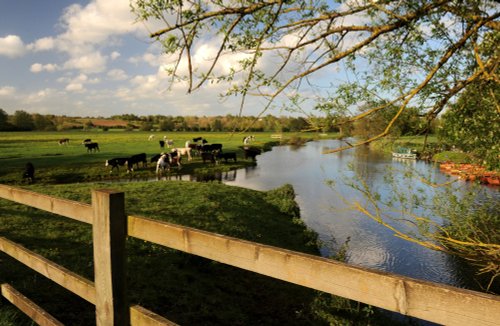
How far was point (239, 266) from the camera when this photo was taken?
220 cm

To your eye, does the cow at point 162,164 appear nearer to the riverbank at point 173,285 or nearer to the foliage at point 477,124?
the riverbank at point 173,285

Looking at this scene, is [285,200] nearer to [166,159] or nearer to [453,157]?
[453,157]

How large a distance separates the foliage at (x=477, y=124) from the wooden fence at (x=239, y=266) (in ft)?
17.4

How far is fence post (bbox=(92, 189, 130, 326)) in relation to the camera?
268 centimetres

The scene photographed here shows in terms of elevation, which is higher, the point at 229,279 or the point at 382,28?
the point at 382,28

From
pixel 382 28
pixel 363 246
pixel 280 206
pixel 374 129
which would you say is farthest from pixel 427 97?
pixel 280 206

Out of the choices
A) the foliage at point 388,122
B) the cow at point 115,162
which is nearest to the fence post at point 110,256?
the foliage at point 388,122

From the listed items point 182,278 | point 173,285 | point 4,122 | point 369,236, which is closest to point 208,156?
point 369,236

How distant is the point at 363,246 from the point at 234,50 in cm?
1154

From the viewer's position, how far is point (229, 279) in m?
9.35

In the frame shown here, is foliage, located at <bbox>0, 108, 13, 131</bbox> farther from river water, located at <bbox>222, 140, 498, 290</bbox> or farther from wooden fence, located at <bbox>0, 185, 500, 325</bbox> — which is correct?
wooden fence, located at <bbox>0, 185, 500, 325</bbox>

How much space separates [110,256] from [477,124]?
6.29 m

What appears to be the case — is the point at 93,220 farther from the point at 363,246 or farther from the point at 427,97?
the point at 363,246

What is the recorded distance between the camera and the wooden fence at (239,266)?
155 cm
